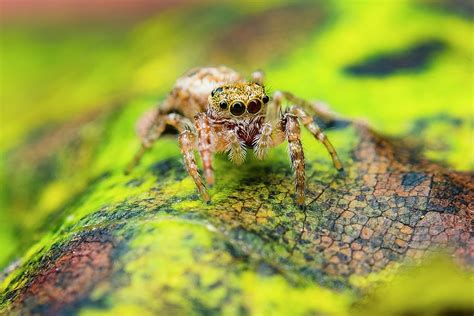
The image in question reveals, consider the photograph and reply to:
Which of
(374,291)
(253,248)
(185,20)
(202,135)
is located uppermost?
(185,20)

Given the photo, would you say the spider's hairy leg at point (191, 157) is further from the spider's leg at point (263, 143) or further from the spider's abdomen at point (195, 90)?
the spider's abdomen at point (195, 90)

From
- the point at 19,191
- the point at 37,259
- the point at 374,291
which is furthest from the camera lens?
the point at 19,191

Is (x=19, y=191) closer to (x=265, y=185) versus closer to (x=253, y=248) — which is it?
(x=265, y=185)

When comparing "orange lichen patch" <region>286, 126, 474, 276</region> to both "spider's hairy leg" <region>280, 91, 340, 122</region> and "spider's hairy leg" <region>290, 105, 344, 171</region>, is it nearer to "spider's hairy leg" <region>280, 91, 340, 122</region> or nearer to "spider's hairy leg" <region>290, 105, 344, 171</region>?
"spider's hairy leg" <region>290, 105, 344, 171</region>

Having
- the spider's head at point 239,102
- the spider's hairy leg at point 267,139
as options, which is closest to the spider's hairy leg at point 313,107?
the spider's head at point 239,102

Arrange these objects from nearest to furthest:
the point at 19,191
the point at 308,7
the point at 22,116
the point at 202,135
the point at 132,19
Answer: the point at 202,135 < the point at 19,191 < the point at 308,7 < the point at 22,116 < the point at 132,19

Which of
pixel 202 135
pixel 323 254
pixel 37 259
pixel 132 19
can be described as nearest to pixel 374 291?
pixel 323 254

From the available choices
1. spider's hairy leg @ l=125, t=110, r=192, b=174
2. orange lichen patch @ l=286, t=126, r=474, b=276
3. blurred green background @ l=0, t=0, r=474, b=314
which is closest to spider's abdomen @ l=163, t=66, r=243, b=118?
spider's hairy leg @ l=125, t=110, r=192, b=174
